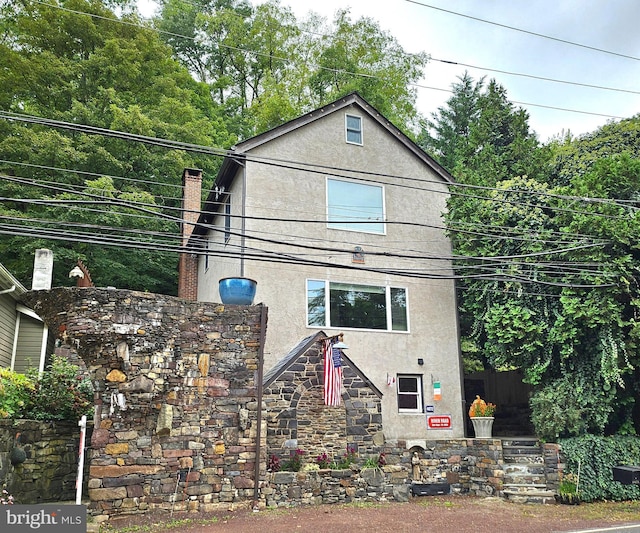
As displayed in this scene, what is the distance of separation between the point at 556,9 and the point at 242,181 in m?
8.16

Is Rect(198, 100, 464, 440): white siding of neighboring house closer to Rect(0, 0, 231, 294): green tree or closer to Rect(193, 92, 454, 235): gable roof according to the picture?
Rect(193, 92, 454, 235): gable roof

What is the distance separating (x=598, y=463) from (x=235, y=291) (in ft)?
30.9

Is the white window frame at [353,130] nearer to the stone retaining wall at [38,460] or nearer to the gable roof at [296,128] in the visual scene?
the gable roof at [296,128]

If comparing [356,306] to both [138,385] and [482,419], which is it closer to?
[482,419]

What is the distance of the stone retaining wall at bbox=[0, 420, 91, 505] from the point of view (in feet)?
32.0

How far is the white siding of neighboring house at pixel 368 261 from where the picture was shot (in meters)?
14.4

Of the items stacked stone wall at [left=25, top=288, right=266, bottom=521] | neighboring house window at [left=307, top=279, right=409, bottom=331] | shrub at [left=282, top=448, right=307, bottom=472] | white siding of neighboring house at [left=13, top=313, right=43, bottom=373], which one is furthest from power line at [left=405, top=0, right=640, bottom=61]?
white siding of neighboring house at [left=13, top=313, right=43, bottom=373]

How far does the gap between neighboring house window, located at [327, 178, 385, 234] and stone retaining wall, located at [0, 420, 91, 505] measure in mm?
8209

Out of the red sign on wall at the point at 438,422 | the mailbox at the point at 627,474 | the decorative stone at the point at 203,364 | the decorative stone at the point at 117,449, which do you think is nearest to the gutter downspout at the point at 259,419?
the decorative stone at the point at 203,364

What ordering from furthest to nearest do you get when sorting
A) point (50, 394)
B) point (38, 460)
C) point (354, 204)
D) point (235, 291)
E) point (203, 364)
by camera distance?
point (354, 204) < point (235, 291) < point (50, 394) < point (203, 364) < point (38, 460)

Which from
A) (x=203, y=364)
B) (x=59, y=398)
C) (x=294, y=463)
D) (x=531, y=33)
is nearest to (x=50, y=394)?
(x=59, y=398)

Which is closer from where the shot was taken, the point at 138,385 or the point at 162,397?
the point at 138,385

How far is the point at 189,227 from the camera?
1914 cm

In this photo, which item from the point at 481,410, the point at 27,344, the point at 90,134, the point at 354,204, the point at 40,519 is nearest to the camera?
the point at 40,519
